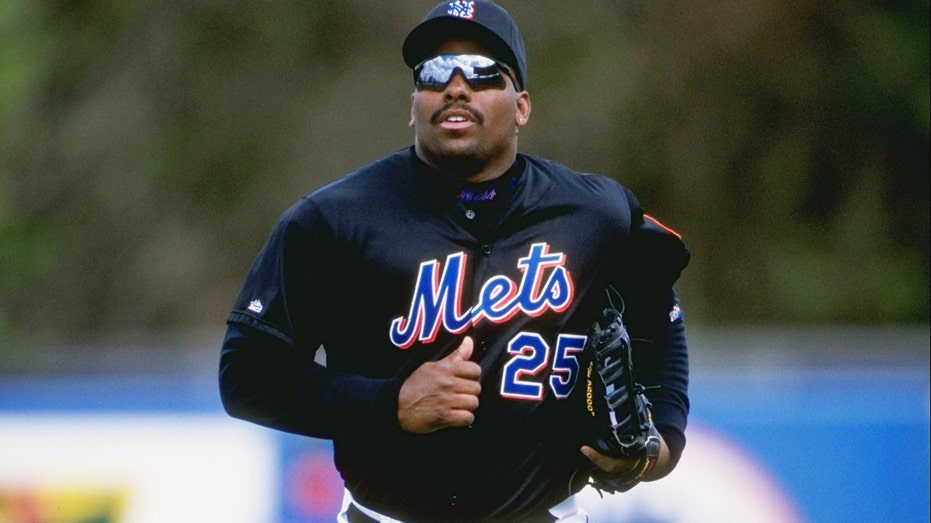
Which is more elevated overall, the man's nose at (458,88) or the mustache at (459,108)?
the man's nose at (458,88)

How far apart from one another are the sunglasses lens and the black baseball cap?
0.15 ft

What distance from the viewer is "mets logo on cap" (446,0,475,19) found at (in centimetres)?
352

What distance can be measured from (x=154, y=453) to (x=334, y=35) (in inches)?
313

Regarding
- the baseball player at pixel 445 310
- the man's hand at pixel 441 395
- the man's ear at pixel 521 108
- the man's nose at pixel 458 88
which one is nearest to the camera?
the man's hand at pixel 441 395

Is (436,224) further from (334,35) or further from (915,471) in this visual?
(334,35)

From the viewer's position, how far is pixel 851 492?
6121 mm

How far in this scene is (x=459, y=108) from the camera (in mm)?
3490

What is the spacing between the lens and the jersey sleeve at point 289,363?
3.33 metres

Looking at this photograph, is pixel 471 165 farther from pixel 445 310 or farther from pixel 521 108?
pixel 445 310

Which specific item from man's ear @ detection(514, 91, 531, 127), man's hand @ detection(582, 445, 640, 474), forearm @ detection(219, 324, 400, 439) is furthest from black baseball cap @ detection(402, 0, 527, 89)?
man's hand @ detection(582, 445, 640, 474)

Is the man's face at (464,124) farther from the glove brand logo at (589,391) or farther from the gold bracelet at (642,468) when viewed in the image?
the gold bracelet at (642,468)

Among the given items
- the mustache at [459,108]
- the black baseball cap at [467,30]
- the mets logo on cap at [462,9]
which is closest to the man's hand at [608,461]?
the mustache at [459,108]

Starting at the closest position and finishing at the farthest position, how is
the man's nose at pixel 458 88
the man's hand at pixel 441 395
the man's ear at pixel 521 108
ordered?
1. the man's hand at pixel 441 395
2. the man's nose at pixel 458 88
3. the man's ear at pixel 521 108

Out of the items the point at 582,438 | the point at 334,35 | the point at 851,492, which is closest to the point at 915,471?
the point at 851,492
